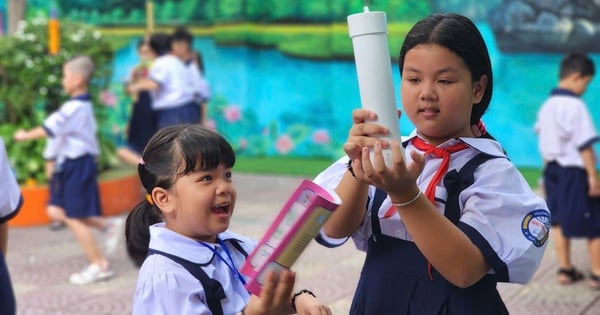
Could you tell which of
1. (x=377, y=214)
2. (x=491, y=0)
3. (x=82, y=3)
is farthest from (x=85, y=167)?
(x=82, y=3)

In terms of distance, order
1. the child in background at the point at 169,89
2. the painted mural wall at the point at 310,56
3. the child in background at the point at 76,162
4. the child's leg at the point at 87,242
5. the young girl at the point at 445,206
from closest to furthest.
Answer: the young girl at the point at 445,206
the child's leg at the point at 87,242
the child in background at the point at 76,162
the child in background at the point at 169,89
the painted mural wall at the point at 310,56

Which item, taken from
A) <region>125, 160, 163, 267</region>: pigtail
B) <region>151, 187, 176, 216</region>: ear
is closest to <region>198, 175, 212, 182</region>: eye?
<region>151, 187, 176, 216</region>: ear

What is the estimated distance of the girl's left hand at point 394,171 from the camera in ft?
5.81

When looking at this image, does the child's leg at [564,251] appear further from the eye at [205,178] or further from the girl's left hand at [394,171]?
the girl's left hand at [394,171]

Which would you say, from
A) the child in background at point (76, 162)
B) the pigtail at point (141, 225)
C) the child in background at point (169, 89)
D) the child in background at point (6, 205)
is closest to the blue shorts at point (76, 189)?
the child in background at point (76, 162)

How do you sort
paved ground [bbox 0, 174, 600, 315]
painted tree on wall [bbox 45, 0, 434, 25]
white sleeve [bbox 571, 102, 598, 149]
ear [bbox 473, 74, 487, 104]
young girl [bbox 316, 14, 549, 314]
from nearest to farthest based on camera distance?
young girl [bbox 316, 14, 549, 314] < ear [bbox 473, 74, 487, 104] < paved ground [bbox 0, 174, 600, 315] < white sleeve [bbox 571, 102, 598, 149] < painted tree on wall [bbox 45, 0, 434, 25]

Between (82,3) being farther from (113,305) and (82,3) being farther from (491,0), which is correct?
(113,305)

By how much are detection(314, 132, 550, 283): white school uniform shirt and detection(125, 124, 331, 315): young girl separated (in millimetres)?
428

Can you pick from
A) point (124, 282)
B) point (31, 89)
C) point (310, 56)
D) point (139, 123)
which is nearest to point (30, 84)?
point (31, 89)

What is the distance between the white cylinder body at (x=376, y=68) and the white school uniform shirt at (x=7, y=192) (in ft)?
5.28

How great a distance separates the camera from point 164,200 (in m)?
2.27

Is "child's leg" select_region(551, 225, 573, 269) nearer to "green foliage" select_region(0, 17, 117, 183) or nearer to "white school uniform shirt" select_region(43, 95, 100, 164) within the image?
"white school uniform shirt" select_region(43, 95, 100, 164)

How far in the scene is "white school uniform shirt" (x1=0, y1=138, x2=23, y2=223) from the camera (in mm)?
2961

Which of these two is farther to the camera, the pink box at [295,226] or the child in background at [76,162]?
the child in background at [76,162]
